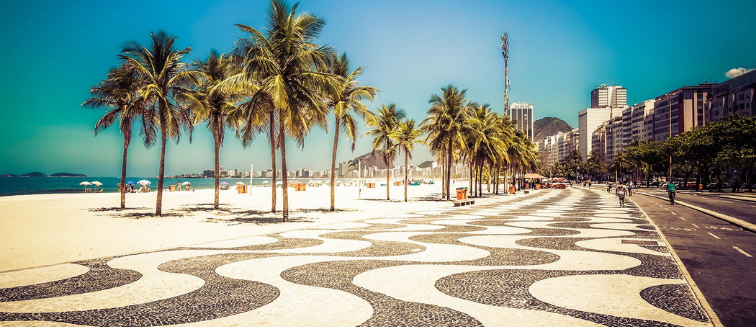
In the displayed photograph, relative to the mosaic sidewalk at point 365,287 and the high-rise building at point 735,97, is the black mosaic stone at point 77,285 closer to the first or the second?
the mosaic sidewalk at point 365,287

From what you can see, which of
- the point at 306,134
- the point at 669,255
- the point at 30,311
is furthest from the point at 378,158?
the point at 30,311

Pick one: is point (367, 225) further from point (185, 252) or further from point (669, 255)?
point (669, 255)

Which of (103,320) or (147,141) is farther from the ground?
(147,141)

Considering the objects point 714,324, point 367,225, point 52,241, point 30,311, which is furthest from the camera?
point 367,225

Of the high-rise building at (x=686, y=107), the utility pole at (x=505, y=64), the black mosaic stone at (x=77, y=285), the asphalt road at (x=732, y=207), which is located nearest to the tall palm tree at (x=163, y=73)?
the black mosaic stone at (x=77, y=285)

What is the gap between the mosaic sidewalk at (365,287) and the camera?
5281 mm

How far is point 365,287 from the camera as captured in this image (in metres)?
6.83

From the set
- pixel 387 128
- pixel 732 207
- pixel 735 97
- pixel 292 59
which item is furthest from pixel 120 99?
pixel 735 97

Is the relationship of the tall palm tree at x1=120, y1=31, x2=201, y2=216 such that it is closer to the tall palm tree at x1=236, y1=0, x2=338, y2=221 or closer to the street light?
the tall palm tree at x1=236, y1=0, x2=338, y2=221

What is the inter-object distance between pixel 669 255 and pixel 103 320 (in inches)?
422

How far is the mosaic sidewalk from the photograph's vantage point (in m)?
5.28

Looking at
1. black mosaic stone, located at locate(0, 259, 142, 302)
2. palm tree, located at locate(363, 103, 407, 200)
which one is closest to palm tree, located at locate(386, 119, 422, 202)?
palm tree, located at locate(363, 103, 407, 200)

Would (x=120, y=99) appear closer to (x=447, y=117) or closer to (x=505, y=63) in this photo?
(x=447, y=117)

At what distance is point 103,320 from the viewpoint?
204 inches
